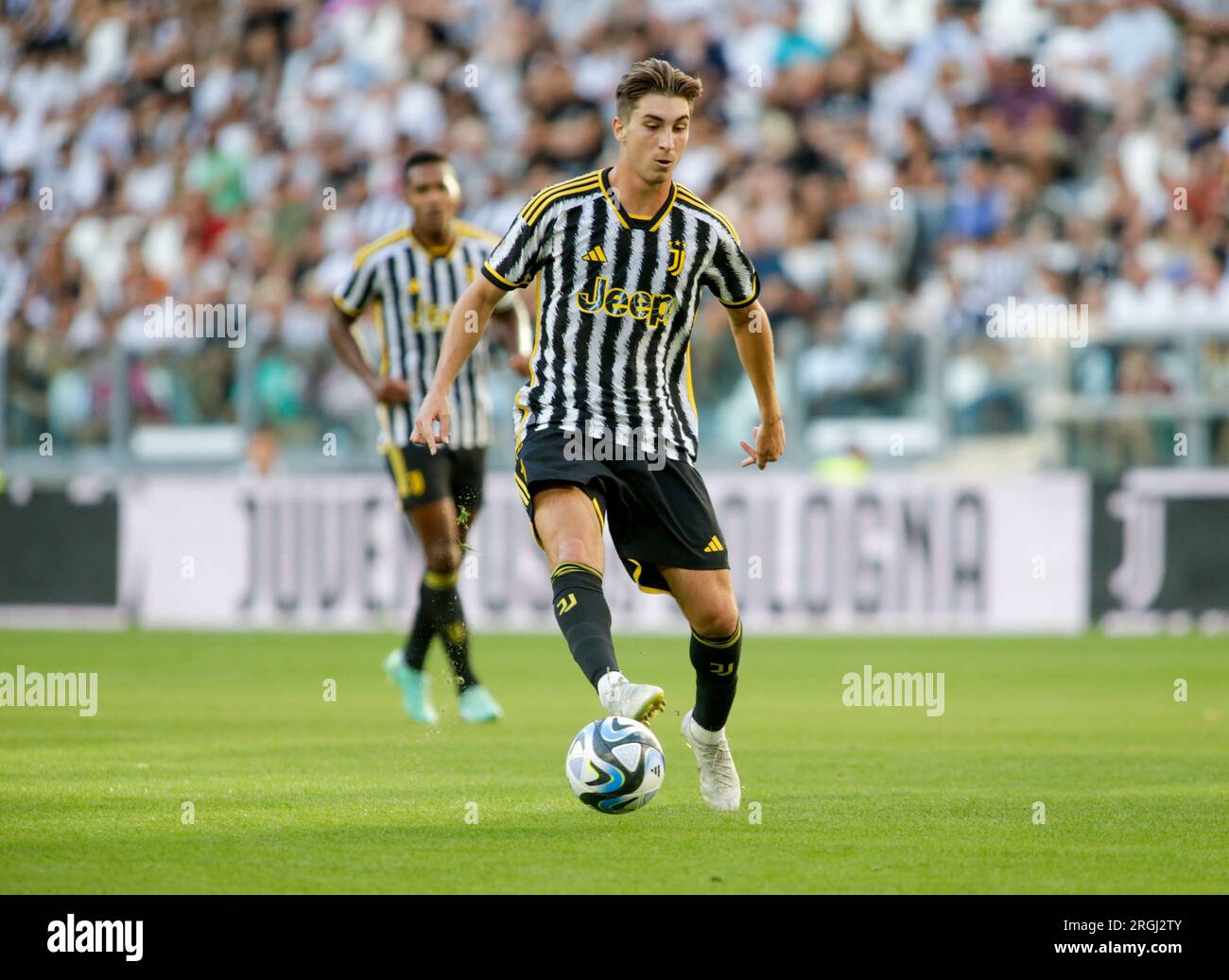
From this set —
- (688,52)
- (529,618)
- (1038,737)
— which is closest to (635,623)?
(529,618)

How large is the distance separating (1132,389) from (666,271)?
388 inches

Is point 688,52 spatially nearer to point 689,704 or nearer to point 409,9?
point 409,9

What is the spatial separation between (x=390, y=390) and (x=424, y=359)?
0.28m

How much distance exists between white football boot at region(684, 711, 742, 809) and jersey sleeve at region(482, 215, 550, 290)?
159 centimetres

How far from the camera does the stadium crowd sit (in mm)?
16375

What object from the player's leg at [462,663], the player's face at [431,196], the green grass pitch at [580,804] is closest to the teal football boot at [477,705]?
the player's leg at [462,663]

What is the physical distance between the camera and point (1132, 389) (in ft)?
51.3

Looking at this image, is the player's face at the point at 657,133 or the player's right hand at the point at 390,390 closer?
the player's face at the point at 657,133

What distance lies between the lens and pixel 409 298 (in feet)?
32.7

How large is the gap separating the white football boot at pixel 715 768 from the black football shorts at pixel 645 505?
0.54 meters

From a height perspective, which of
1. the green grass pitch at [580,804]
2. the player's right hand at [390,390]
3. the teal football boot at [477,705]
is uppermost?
the player's right hand at [390,390]

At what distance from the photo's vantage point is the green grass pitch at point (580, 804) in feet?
17.5

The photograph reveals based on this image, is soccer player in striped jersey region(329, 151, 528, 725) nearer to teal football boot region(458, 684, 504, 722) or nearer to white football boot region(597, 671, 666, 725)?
teal football boot region(458, 684, 504, 722)

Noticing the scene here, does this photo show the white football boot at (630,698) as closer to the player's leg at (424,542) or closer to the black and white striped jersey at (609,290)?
the black and white striped jersey at (609,290)
